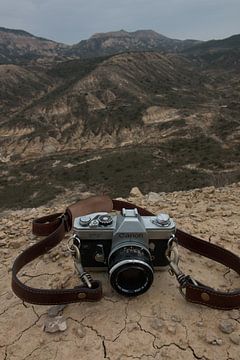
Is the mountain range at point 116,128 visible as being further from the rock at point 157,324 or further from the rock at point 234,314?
the rock at point 157,324

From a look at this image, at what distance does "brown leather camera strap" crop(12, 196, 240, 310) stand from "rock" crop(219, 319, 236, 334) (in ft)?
0.28

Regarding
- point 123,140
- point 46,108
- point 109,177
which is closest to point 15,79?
point 46,108

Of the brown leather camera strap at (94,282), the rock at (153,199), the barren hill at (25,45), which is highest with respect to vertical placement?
the barren hill at (25,45)

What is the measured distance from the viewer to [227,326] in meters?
2.19

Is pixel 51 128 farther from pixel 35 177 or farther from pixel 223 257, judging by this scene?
pixel 223 257

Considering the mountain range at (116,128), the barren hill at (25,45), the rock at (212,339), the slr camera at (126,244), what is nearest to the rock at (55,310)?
the slr camera at (126,244)

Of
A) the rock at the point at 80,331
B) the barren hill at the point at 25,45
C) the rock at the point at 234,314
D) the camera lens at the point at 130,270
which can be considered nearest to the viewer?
the camera lens at the point at 130,270

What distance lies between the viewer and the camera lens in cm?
203

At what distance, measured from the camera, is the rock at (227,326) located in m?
2.18

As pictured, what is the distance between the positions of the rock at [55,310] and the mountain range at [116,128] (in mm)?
17146

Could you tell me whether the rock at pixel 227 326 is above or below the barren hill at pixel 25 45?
below

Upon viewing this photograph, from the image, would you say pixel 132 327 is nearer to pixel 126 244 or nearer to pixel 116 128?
pixel 126 244

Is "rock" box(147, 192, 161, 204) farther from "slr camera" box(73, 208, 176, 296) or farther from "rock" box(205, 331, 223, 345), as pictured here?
"rock" box(205, 331, 223, 345)

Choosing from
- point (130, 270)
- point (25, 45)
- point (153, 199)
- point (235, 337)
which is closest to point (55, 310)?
point (130, 270)
